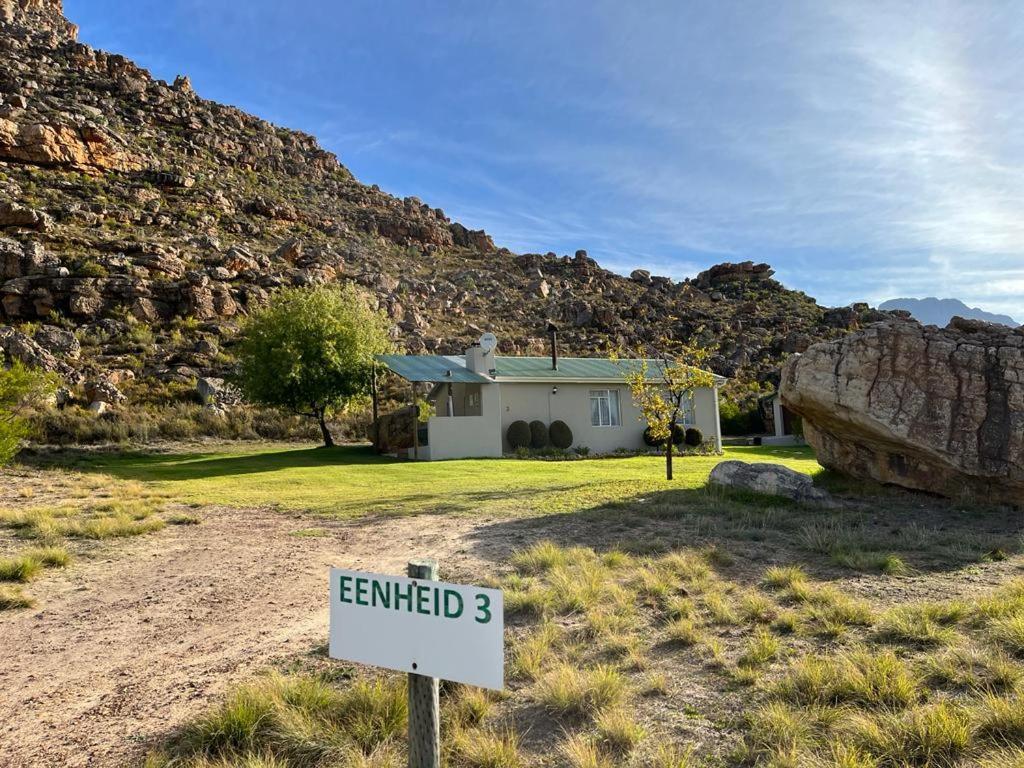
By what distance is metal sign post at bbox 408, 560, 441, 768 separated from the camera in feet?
11.5

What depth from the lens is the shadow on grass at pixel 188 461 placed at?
20359 millimetres

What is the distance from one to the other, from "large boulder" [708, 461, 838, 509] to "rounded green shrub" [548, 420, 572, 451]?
13.9m

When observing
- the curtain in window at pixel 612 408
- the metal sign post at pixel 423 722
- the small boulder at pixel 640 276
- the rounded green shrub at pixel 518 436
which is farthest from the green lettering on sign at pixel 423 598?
the small boulder at pixel 640 276

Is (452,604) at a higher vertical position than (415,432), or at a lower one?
lower

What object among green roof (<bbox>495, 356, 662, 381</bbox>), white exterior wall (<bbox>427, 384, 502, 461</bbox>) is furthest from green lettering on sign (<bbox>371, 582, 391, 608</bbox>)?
green roof (<bbox>495, 356, 662, 381</bbox>)

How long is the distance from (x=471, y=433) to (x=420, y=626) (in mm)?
23446

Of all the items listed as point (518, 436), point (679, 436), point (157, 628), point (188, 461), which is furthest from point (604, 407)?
point (157, 628)

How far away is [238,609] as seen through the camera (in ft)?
23.8

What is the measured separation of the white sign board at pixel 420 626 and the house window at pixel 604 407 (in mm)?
27293

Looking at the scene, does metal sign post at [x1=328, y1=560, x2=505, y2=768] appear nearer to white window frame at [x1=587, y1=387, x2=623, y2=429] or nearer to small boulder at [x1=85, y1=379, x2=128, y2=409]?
white window frame at [x1=587, y1=387, x2=623, y2=429]

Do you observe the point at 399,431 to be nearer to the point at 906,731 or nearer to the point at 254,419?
the point at 254,419

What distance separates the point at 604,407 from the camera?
101 ft

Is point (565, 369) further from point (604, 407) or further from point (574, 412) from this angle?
point (604, 407)

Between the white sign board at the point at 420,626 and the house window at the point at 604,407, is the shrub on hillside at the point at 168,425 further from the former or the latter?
the white sign board at the point at 420,626
